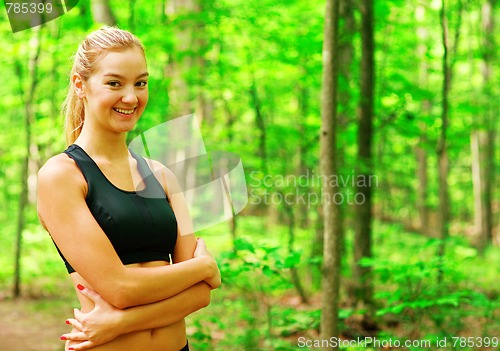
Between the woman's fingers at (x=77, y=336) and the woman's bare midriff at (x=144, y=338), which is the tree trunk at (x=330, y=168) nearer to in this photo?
the woman's bare midriff at (x=144, y=338)

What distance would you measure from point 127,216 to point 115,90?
1.44 ft

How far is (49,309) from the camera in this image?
8.71m

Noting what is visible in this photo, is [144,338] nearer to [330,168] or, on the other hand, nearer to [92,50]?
[92,50]

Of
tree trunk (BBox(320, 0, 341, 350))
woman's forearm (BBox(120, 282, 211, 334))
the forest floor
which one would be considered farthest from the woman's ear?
the forest floor

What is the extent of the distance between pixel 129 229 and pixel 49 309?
7632 millimetres

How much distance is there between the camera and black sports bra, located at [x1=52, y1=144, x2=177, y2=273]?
1.85 m

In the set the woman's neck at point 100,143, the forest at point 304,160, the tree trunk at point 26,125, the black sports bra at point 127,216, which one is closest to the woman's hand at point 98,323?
the black sports bra at point 127,216

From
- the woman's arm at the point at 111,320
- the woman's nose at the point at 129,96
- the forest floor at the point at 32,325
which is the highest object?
the woman's nose at the point at 129,96

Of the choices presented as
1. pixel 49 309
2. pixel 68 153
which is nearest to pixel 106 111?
pixel 68 153

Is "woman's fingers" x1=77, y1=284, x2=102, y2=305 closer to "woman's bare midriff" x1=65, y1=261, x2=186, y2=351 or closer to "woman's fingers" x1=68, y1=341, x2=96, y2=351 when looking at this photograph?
"woman's bare midriff" x1=65, y1=261, x2=186, y2=351

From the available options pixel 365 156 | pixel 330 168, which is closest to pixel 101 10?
pixel 365 156

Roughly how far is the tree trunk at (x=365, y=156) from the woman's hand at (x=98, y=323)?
4428mm

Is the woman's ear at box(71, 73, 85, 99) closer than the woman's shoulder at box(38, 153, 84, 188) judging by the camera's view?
No

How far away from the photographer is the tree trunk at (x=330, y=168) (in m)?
3.83
